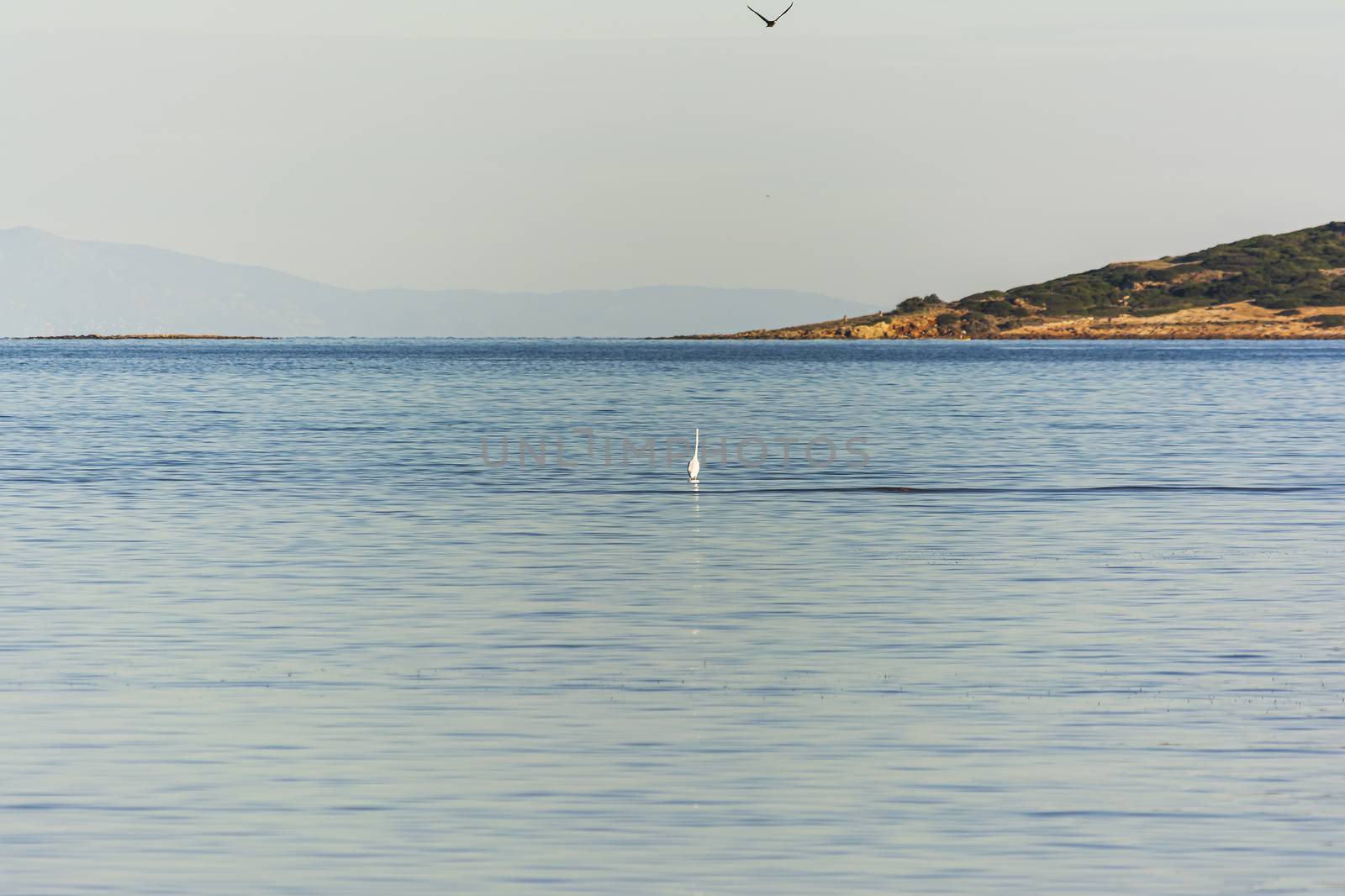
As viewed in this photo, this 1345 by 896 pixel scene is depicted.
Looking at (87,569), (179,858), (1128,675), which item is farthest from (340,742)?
(87,569)

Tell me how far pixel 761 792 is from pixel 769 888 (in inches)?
77.9

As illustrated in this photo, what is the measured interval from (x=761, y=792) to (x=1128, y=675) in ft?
18.1

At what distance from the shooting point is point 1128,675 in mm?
16703

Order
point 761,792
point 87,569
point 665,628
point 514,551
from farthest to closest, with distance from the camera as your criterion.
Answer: point 514,551, point 87,569, point 665,628, point 761,792

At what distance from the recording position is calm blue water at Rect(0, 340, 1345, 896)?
11.4m

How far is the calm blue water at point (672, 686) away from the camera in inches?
448

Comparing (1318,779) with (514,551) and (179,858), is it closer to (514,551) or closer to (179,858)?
(179,858)

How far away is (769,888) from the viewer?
10.7 metres

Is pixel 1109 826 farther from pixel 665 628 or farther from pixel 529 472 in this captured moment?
pixel 529 472

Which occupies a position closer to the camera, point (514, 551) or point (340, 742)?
point (340, 742)

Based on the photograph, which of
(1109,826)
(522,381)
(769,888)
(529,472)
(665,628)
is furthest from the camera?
(522,381)

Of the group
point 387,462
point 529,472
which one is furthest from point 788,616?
point 387,462

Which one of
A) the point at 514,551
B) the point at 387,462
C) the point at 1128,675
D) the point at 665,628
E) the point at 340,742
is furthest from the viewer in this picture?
the point at 387,462

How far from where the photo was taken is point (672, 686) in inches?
643
